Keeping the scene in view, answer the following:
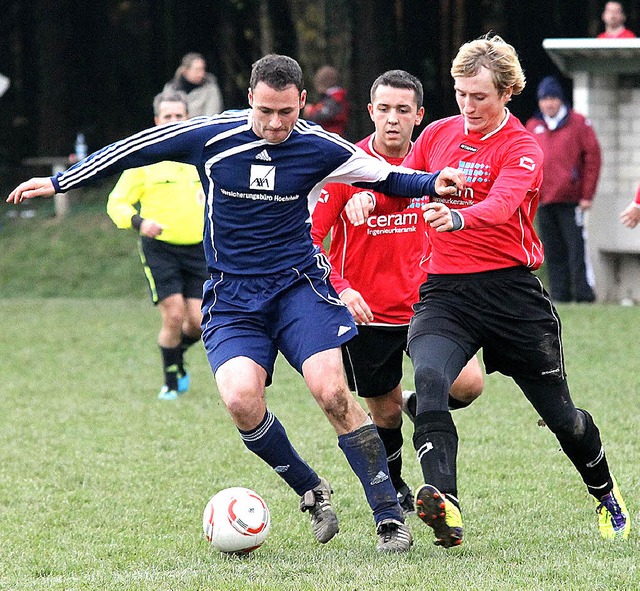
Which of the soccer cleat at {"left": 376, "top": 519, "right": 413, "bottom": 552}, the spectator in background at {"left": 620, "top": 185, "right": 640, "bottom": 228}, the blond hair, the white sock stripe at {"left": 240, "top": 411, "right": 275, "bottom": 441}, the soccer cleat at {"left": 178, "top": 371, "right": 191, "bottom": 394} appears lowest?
the soccer cleat at {"left": 178, "top": 371, "right": 191, "bottom": 394}

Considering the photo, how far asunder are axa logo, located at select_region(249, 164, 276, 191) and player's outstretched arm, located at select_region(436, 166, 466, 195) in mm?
740

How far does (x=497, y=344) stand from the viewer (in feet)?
17.0

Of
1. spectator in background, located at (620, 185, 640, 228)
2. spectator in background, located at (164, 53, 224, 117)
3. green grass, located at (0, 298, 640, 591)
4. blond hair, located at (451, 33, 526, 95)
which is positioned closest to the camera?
green grass, located at (0, 298, 640, 591)

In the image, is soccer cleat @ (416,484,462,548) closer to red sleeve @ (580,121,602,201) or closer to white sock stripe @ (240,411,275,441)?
white sock stripe @ (240,411,275,441)

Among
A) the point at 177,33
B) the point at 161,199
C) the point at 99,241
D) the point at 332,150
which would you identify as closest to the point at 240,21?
the point at 177,33

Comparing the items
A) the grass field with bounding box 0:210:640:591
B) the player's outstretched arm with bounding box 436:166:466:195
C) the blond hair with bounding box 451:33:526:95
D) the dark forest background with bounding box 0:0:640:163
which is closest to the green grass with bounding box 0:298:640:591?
the grass field with bounding box 0:210:640:591

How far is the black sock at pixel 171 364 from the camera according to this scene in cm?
955

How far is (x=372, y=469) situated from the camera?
5156 millimetres

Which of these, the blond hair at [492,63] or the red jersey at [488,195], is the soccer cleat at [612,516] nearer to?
the red jersey at [488,195]

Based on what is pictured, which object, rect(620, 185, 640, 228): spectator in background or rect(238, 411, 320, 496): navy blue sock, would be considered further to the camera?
rect(620, 185, 640, 228): spectator in background

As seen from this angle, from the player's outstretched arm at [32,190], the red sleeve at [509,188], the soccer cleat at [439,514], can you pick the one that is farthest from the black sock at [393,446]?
the player's outstretched arm at [32,190]

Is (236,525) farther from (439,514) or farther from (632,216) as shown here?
(632,216)

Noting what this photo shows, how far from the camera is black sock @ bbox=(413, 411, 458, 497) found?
482cm

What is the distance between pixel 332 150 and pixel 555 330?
1226 mm
